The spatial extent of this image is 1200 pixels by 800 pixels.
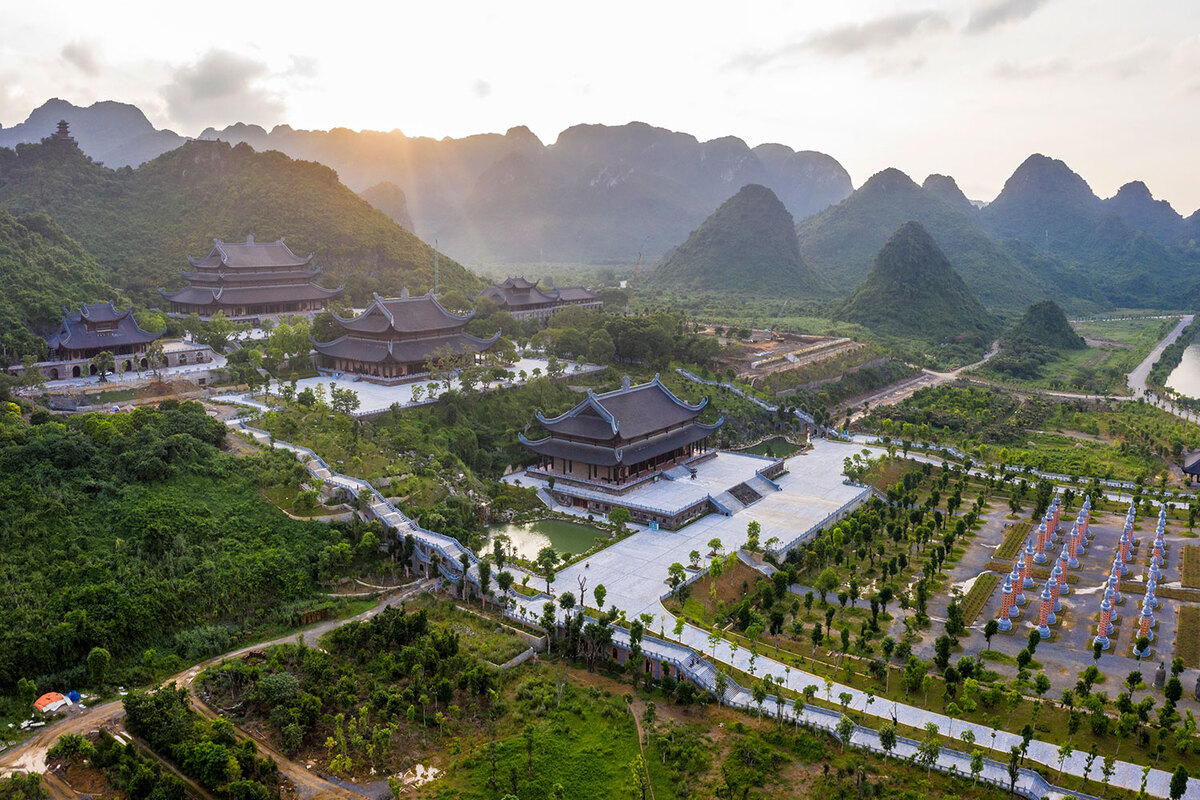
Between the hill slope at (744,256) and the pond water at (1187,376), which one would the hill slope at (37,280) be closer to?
the hill slope at (744,256)

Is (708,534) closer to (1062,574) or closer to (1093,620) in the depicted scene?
(1062,574)

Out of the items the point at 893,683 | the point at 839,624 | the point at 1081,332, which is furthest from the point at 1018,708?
the point at 1081,332

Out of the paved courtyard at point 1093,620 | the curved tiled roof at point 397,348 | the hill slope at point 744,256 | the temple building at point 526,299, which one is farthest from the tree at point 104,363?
the hill slope at point 744,256

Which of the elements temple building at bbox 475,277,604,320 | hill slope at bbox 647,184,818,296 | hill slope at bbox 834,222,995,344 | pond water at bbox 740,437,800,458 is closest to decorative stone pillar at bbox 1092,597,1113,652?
pond water at bbox 740,437,800,458

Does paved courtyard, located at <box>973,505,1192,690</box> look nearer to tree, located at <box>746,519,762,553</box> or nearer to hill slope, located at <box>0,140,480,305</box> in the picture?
tree, located at <box>746,519,762,553</box>

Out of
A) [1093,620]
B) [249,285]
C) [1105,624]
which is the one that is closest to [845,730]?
[1105,624]

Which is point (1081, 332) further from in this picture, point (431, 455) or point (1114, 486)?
point (431, 455)

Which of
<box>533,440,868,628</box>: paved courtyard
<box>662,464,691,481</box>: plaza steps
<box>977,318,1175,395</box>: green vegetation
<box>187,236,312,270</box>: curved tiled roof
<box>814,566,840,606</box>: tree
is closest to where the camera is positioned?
<box>814,566,840,606</box>: tree
